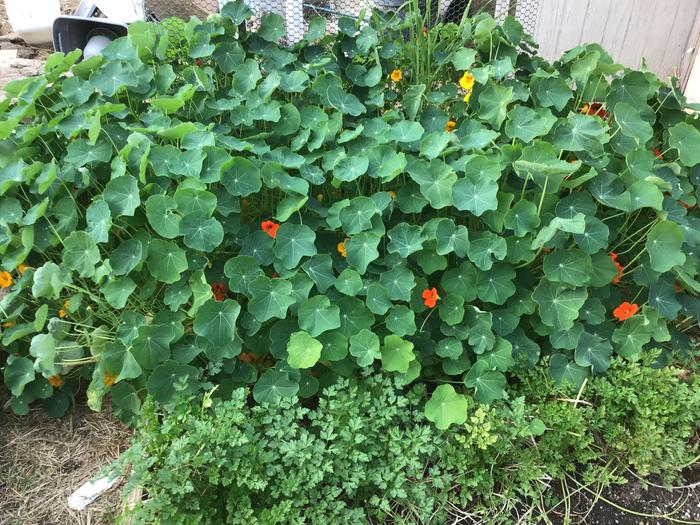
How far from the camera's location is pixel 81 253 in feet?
5.91

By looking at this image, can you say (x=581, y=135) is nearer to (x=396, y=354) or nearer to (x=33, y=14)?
(x=396, y=354)

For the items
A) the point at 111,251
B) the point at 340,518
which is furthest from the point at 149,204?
the point at 340,518

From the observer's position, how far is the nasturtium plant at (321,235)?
1.79 meters

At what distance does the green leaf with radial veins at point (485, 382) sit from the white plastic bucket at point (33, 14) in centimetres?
363

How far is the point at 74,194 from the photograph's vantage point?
1948 millimetres

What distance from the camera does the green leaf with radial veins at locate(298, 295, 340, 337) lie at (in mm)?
1753

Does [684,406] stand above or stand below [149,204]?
below

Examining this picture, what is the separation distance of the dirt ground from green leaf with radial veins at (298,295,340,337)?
79 centimetres

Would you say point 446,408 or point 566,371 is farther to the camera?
point 566,371

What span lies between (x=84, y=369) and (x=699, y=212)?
7.93ft

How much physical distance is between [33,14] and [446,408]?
386cm

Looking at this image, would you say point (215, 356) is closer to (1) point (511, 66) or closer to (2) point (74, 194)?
(2) point (74, 194)

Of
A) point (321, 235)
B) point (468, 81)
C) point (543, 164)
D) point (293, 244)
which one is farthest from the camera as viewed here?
point (468, 81)

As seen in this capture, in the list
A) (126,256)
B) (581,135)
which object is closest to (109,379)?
(126,256)
